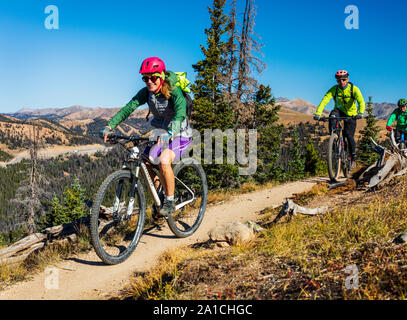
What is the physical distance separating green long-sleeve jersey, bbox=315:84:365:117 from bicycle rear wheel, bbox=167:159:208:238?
13.8ft

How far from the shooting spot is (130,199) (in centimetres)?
501

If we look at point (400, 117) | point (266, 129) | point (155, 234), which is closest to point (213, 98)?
point (266, 129)

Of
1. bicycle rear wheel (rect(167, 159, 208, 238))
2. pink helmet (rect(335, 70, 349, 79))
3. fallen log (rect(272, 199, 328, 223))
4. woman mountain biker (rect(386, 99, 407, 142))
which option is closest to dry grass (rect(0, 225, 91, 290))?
bicycle rear wheel (rect(167, 159, 208, 238))

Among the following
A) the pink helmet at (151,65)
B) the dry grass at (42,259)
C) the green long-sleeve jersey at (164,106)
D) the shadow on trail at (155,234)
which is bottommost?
the dry grass at (42,259)

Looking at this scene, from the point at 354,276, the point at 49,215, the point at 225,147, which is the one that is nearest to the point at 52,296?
the point at 354,276

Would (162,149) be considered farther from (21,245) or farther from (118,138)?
(21,245)

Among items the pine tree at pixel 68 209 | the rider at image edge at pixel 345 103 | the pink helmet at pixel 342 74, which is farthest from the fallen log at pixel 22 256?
the pine tree at pixel 68 209

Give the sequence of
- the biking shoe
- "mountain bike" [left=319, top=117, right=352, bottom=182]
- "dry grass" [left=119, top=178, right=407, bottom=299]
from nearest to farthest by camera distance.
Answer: "dry grass" [left=119, top=178, right=407, bottom=299]
the biking shoe
"mountain bike" [left=319, top=117, right=352, bottom=182]

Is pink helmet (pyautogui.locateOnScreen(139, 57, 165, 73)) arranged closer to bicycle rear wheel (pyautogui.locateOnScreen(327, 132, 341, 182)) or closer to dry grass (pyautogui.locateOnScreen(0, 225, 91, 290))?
dry grass (pyautogui.locateOnScreen(0, 225, 91, 290))

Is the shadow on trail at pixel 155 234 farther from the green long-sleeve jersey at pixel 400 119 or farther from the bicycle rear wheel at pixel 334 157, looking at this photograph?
the green long-sleeve jersey at pixel 400 119

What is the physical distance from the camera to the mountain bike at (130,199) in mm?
4613

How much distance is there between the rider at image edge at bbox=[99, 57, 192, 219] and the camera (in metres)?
4.82

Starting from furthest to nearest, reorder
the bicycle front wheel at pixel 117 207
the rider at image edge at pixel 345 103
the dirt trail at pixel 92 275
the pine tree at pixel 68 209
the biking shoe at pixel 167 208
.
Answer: the pine tree at pixel 68 209 → the rider at image edge at pixel 345 103 → the biking shoe at pixel 167 208 → the bicycle front wheel at pixel 117 207 → the dirt trail at pixel 92 275
